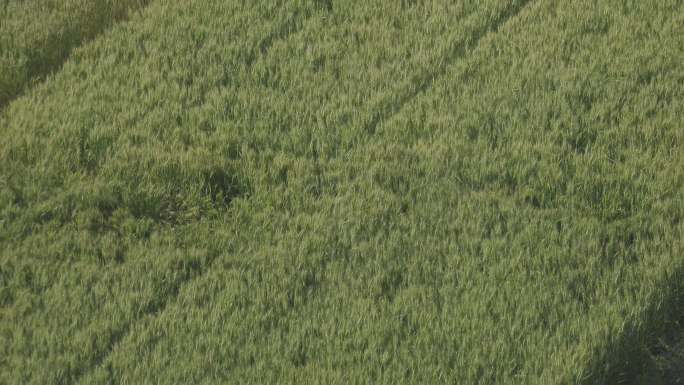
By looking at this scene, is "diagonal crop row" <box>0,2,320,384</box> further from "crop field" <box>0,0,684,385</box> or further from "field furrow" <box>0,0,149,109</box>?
"field furrow" <box>0,0,149,109</box>

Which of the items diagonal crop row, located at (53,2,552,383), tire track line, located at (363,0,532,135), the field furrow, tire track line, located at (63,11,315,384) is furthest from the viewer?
the field furrow

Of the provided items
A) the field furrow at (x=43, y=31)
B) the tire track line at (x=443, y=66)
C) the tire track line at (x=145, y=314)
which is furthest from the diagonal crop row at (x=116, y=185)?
the tire track line at (x=443, y=66)

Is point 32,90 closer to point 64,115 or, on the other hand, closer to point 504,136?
point 64,115

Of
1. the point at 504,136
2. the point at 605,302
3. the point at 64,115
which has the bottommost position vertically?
the point at 605,302

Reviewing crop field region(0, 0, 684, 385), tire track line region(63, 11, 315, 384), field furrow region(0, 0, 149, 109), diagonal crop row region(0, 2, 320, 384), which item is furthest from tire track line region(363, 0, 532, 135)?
field furrow region(0, 0, 149, 109)

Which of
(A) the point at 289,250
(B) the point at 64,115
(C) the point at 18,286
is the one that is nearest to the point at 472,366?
(A) the point at 289,250

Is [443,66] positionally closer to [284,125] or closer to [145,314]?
[284,125]
